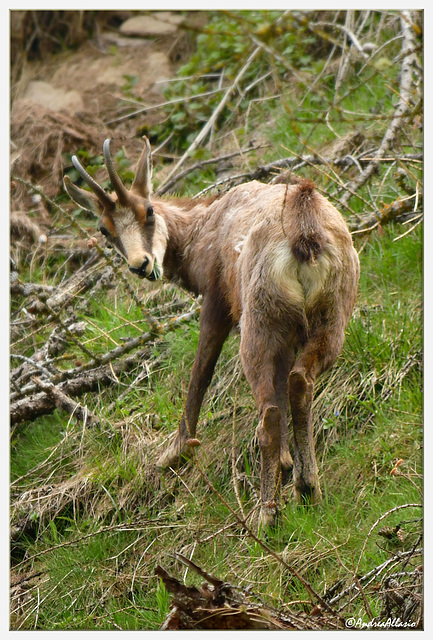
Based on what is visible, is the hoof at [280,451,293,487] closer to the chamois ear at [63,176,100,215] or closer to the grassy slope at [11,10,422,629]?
the grassy slope at [11,10,422,629]

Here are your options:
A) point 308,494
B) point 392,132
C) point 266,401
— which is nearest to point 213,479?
point 308,494

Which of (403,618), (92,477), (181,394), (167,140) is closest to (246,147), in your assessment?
(167,140)

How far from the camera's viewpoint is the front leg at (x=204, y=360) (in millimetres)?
4543

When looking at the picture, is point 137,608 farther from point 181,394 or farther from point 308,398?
point 181,394

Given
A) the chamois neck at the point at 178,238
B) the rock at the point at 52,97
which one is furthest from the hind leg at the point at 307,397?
the rock at the point at 52,97

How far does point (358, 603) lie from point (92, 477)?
83.8 inches

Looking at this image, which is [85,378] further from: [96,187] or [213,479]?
[96,187]

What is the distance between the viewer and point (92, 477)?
15.9ft

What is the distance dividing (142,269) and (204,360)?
731 millimetres

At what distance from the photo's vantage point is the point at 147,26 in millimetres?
8914

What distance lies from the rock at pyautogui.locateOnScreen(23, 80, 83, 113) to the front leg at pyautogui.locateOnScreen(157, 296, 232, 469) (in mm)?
4663

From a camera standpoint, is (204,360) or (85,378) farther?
(85,378)

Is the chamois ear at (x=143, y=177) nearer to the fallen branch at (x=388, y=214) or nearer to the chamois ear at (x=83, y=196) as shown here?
the chamois ear at (x=83, y=196)

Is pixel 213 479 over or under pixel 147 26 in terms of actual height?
under
